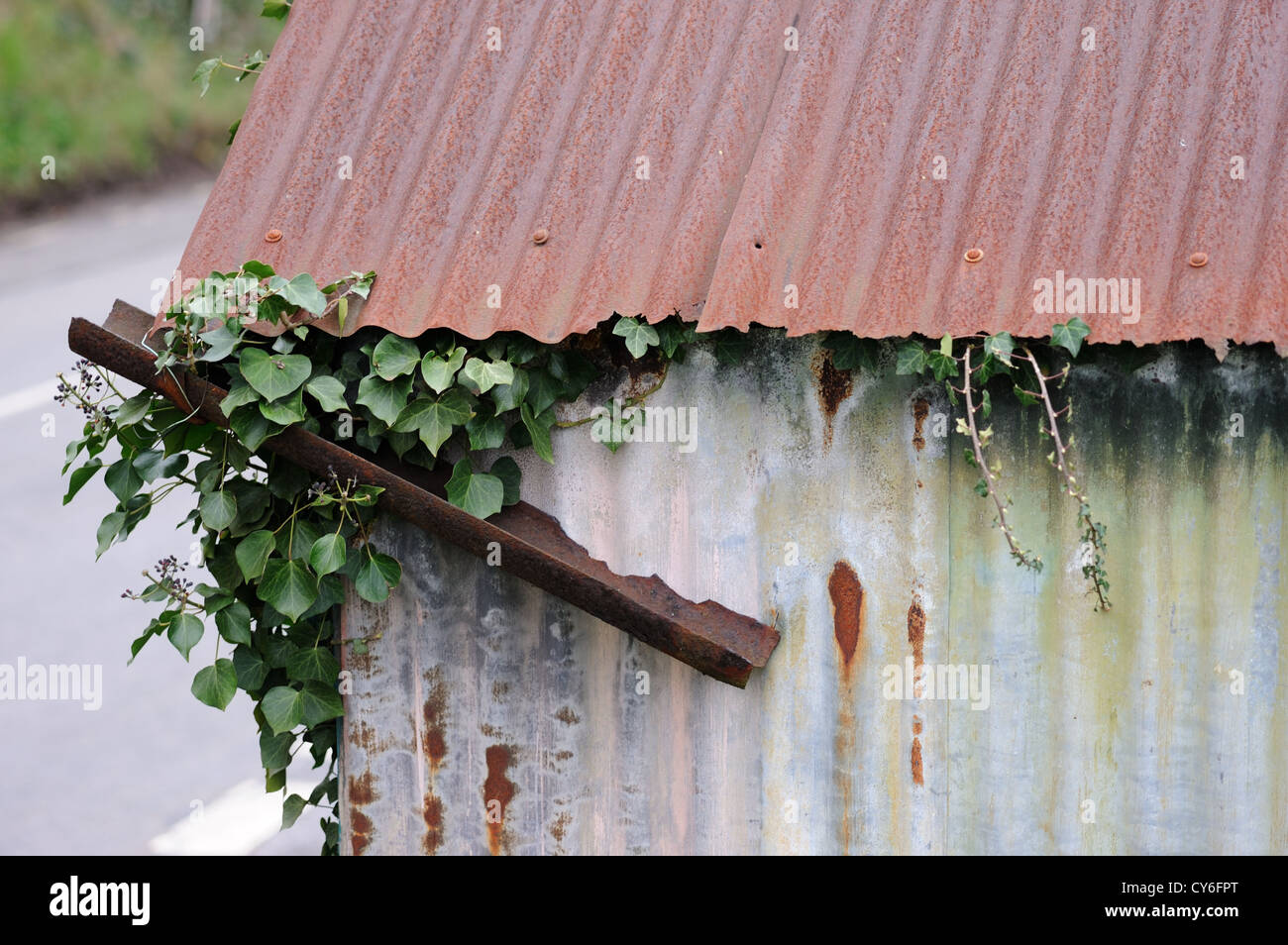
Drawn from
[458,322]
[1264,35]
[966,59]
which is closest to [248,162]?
[458,322]

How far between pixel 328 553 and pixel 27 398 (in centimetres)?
906

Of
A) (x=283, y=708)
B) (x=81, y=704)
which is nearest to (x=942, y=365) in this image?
(x=283, y=708)

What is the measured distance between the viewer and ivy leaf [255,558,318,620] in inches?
122

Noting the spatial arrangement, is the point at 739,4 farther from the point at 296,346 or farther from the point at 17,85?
the point at 17,85

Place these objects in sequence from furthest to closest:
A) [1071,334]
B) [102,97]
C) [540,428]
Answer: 1. [102,97]
2. [540,428]
3. [1071,334]

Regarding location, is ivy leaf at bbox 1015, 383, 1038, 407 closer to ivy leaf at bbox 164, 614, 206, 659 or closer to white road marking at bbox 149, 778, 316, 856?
ivy leaf at bbox 164, 614, 206, 659

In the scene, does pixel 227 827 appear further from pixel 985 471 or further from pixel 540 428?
pixel 985 471

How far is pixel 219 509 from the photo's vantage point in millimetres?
3133

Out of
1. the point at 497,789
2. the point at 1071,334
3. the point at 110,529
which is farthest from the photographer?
the point at 497,789

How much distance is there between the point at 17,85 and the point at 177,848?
36.8ft

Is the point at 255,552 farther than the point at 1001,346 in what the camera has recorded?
Yes

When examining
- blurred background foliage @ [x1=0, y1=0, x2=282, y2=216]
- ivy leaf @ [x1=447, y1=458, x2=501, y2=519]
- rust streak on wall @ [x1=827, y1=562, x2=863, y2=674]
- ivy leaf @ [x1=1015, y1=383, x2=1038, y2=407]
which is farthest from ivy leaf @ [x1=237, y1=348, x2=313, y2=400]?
blurred background foliage @ [x1=0, y1=0, x2=282, y2=216]

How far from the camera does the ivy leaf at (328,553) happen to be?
3.06 meters

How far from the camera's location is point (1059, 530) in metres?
3.01
